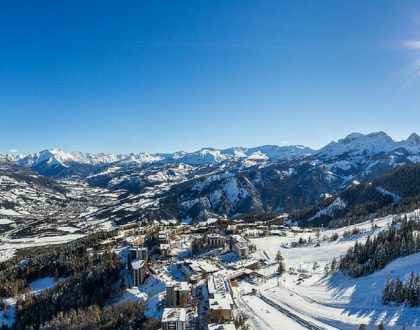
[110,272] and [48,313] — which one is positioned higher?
[110,272]

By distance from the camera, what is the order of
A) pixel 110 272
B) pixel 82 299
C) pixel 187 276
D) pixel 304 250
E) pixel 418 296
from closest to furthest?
pixel 418 296 < pixel 187 276 < pixel 82 299 < pixel 110 272 < pixel 304 250

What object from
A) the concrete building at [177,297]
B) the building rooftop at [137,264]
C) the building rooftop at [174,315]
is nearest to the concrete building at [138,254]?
the building rooftop at [137,264]

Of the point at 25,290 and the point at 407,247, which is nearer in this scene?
the point at 407,247

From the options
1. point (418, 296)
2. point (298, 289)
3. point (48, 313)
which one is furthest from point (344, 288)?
point (48, 313)

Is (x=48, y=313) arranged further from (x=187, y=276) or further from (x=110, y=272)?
(x=187, y=276)

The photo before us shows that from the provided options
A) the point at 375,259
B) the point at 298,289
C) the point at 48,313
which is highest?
the point at 375,259

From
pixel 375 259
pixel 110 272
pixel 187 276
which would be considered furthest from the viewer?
pixel 110 272

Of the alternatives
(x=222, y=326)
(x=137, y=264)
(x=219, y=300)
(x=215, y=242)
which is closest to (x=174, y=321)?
(x=222, y=326)

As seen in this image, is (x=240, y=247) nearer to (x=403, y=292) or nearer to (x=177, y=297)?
(x=177, y=297)
